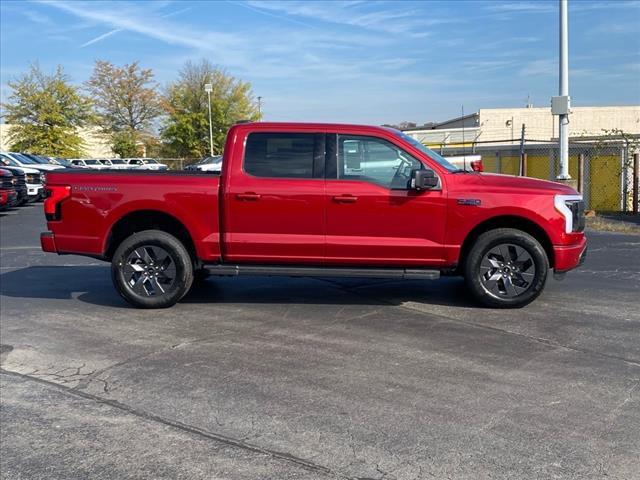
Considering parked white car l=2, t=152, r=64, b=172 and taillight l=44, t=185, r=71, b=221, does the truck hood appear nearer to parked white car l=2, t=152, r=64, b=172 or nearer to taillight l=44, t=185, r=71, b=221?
taillight l=44, t=185, r=71, b=221

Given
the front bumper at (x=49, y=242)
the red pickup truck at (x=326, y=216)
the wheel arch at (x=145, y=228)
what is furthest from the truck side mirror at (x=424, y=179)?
the front bumper at (x=49, y=242)

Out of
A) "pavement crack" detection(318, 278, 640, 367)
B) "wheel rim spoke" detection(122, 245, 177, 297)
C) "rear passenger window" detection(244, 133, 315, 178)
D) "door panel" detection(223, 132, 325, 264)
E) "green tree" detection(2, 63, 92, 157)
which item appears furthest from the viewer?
"green tree" detection(2, 63, 92, 157)

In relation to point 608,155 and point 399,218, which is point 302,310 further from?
point 608,155

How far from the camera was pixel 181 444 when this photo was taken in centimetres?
410

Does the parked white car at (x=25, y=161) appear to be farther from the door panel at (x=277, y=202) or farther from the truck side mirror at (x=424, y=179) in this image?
the truck side mirror at (x=424, y=179)

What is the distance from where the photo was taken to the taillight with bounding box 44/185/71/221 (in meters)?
7.51

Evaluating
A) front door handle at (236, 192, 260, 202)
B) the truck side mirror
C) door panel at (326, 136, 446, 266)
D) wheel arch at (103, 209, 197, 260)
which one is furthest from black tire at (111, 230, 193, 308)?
the truck side mirror

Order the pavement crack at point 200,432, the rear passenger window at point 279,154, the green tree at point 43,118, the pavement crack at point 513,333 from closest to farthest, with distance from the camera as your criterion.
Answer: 1. the pavement crack at point 200,432
2. the pavement crack at point 513,333
3. the rear passenger window at point 279,154
4. the green tree at point 43,118

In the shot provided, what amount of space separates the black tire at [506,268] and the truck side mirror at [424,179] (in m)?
0.80

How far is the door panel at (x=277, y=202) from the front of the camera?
285 inches

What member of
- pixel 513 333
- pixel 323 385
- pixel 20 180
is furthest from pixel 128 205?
pixel 20 180

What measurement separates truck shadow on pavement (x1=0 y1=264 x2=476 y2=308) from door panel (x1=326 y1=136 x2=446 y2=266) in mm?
772

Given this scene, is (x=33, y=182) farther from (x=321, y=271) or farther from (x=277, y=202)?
(x=321, y=271)

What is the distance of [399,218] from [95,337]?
330cm
